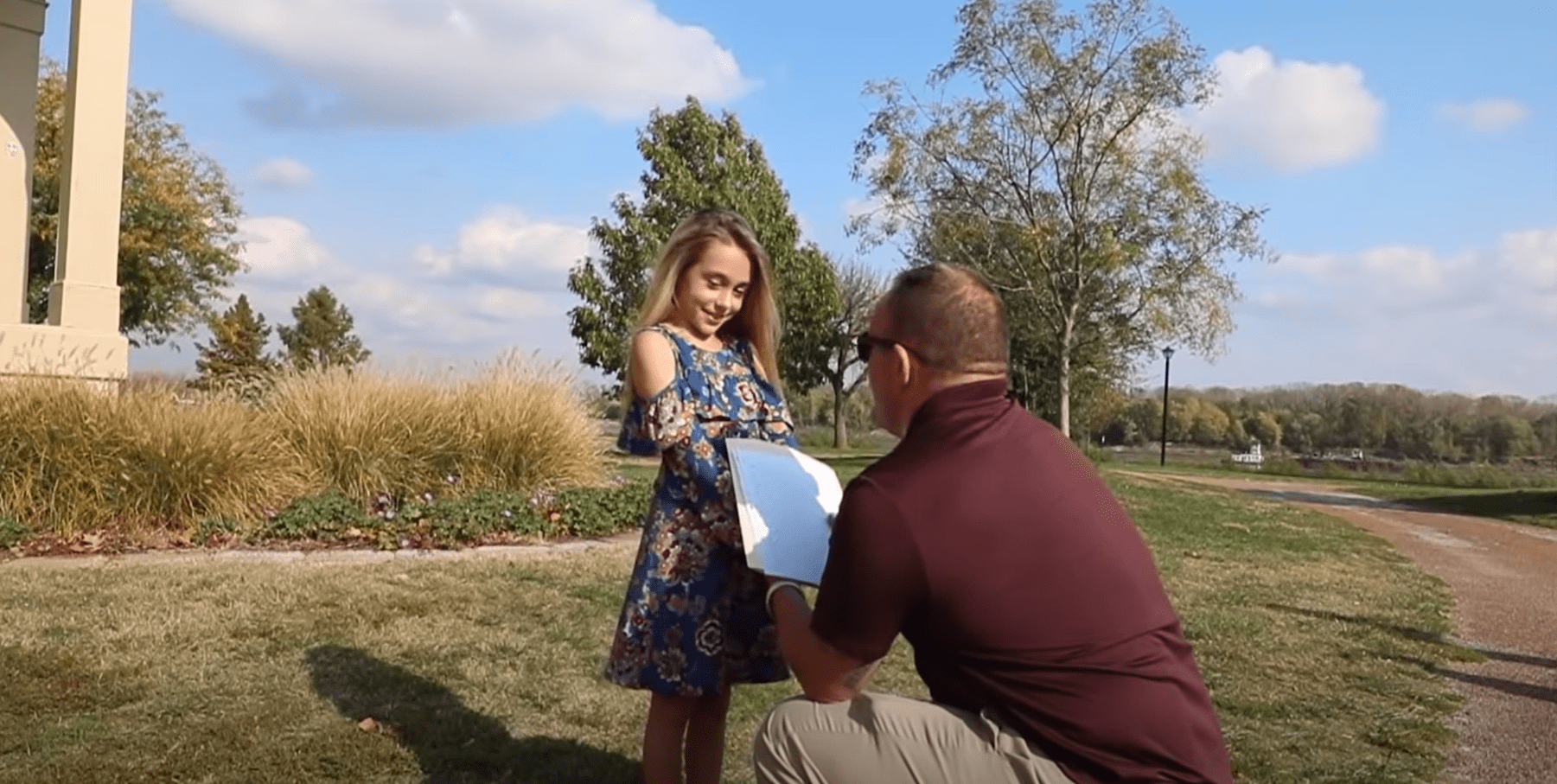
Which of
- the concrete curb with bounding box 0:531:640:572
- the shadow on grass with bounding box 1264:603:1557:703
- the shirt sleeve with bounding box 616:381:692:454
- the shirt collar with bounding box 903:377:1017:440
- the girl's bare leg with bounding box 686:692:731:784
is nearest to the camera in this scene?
the shirt collar with bounding box 903:377:1017:440

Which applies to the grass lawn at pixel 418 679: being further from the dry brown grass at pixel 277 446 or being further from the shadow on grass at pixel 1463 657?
the dry brown grass at pixel 277 446

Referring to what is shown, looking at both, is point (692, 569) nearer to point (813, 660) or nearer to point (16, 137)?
point (813, 660)

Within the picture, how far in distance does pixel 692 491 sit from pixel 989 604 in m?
1.14

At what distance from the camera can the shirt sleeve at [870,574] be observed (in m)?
1.83

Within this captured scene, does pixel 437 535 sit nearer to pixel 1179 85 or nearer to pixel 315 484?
Answer: pixel 315 484

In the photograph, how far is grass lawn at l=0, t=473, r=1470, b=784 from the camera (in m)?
3.70

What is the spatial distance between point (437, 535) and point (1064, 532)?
22.0 ft

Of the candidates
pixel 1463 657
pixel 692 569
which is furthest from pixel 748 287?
pixel 1463 657

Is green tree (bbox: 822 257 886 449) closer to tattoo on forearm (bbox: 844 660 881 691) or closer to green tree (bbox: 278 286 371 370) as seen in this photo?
green tree (bbox: 278 286 371 370)

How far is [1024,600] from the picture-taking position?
72.2 inches

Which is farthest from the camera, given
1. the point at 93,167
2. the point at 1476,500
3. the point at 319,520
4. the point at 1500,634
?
the point at 1476,500

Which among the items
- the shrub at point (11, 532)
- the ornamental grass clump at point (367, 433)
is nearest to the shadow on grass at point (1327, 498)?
the ornamental grass clump at point (367, 433)

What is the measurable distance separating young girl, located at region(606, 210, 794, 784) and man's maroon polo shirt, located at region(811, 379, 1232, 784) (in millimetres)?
946

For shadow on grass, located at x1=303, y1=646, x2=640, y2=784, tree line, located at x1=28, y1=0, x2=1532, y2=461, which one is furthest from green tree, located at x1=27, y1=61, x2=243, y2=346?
shadow on grass, located at x1=303, y1=646, x2=640, y2=784
